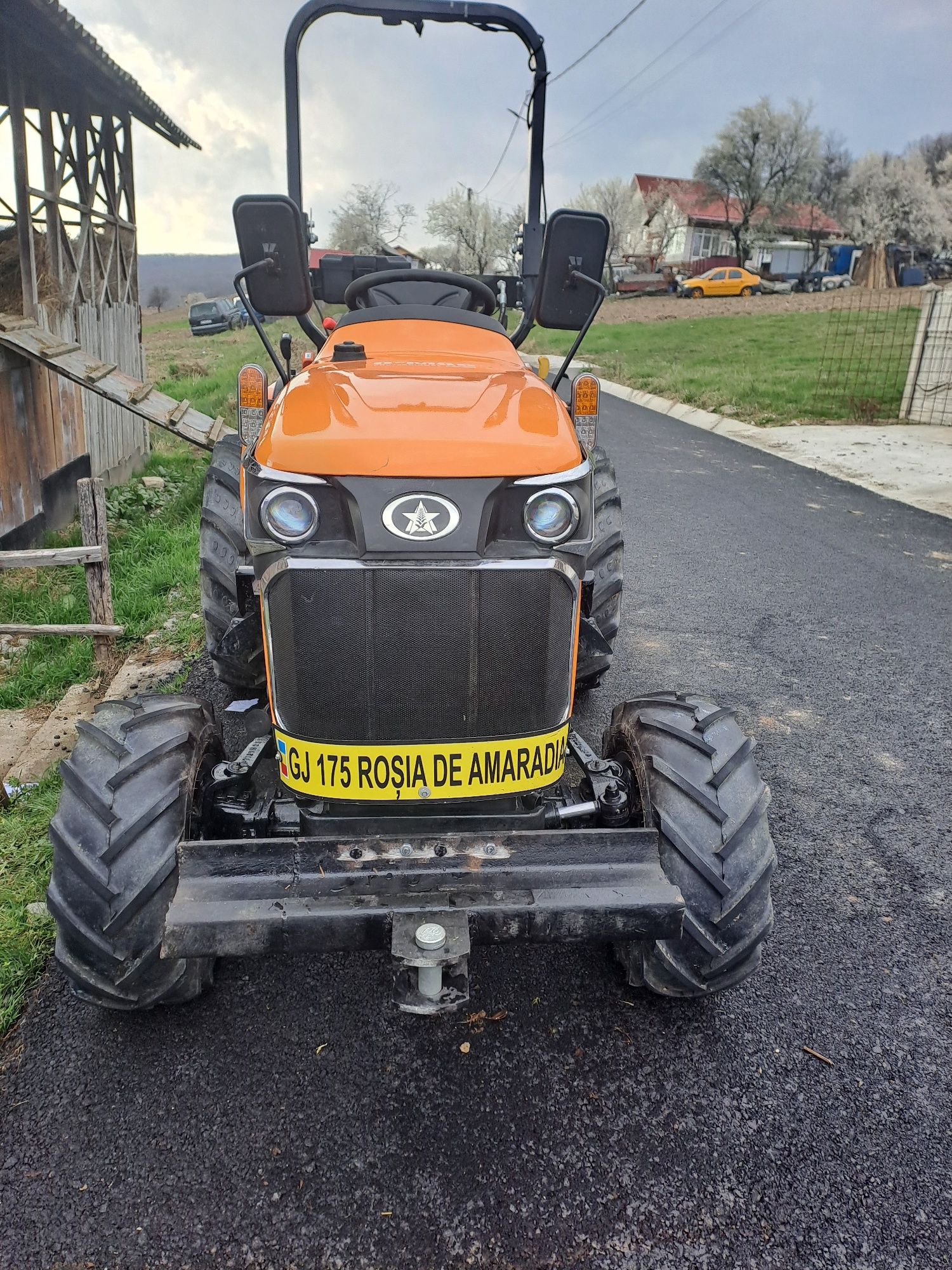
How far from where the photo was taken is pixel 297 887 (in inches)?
81.4

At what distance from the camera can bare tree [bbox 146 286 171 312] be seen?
2736 inches

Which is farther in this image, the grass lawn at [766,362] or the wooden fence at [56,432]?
the grass lawn at [766,362]

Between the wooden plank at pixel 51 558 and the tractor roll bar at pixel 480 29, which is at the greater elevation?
the tractor roll bar at pixel 480 29

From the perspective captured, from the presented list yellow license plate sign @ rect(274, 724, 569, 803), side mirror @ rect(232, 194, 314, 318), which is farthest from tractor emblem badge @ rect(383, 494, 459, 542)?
side mirror @ rect(232, 194, 314, 318)

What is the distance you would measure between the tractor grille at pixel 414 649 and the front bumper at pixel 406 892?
30cm

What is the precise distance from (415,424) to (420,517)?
27 cm

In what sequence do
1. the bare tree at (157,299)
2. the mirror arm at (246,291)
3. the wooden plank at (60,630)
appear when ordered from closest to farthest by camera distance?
1. the mirror arm at (246,291)
2. the wooden plank at (60,630)
3. the bare tree at (157,299)

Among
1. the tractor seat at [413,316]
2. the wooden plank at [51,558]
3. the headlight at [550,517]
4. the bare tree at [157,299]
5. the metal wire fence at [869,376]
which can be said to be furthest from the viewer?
the bare tree at [157,299]

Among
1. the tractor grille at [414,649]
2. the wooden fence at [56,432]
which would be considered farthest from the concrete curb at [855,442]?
the tractor grille at [414,649]

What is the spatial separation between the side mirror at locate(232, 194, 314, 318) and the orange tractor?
54 cm

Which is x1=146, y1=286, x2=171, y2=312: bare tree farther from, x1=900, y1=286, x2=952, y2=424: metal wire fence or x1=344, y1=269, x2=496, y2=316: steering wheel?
x1=344, y1=269, x2=496, y2=316: steering wheel

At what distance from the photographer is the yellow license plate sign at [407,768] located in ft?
7.53

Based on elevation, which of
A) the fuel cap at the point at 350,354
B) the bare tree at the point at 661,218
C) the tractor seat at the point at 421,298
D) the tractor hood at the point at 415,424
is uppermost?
the bare tree at the point at 661,218

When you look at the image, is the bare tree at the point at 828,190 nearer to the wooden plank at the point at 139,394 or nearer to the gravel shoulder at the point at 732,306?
the gravel shoulder at the point at 732,306
